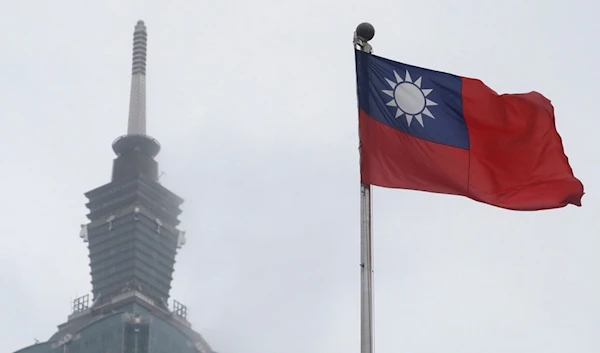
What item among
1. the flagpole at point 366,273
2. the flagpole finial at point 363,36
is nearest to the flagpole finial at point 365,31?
the flagpole finial at point 363,36

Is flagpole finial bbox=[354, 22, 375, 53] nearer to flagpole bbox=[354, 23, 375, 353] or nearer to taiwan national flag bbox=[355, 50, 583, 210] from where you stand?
taiwan national flag bbox=[355, 50, 583, 210]

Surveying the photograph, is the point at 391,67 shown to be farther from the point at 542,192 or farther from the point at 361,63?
the point at 542,192

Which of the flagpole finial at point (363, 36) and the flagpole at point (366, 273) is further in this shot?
the flagpole finial at point (363, 36)

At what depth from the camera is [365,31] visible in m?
30.9

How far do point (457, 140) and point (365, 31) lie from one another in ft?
11.3

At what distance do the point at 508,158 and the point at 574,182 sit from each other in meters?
1.71

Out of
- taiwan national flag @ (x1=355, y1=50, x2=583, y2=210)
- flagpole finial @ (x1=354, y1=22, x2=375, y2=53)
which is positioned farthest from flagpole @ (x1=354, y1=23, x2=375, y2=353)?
flagpole finial @ (x1=354, y1=22, x2=375, y2=53)

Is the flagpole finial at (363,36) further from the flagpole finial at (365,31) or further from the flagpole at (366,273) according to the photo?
the flagpole at (366,273)

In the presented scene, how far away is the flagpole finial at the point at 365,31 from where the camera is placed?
3088cm

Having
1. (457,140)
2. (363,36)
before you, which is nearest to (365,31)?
(363,36)

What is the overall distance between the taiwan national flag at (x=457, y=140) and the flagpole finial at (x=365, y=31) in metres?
0.39

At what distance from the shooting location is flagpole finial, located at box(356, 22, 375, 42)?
30.9m

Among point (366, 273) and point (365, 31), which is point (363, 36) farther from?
point (366, 273)

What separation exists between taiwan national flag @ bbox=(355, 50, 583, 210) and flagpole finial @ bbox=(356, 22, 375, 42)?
39 centimetres
